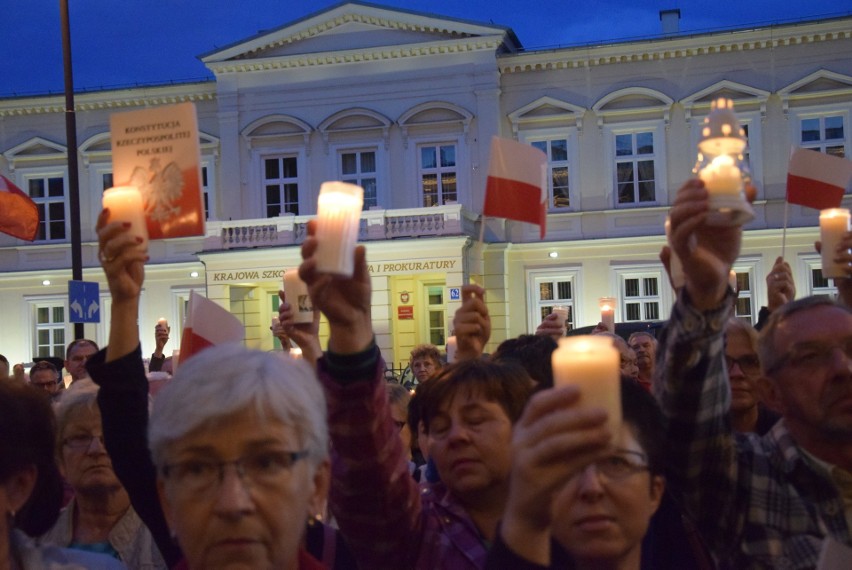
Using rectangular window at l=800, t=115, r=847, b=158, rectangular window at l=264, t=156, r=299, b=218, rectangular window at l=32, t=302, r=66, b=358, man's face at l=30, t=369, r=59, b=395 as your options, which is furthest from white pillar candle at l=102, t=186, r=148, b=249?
rectangular window at l=32, t=302, r=66, b=358

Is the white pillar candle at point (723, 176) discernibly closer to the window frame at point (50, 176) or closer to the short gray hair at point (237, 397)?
the short gray hair at point (237, 397)

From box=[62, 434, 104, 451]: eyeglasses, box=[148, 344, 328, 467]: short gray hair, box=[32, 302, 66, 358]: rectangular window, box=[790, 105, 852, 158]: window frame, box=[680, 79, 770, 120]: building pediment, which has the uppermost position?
box=[680, 79, 770, 120]: building pediment

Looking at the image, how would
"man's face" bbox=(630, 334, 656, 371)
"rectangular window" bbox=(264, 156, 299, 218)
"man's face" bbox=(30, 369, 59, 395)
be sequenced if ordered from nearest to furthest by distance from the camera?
"man's face" bbox=(630, 334, 656, 371) < "man's face" bbox=(30, 369, 59, 395) < "rectangular window" bbox=(264, 156, 299, 218)

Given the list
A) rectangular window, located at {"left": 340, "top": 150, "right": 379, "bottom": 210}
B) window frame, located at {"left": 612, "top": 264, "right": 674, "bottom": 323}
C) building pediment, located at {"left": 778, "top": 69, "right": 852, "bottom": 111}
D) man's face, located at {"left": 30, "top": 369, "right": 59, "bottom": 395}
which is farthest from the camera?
rectangular window, located at {"left": 340, "top": 150, "right": 379, "bottom": 210}

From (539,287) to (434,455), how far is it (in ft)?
70.6

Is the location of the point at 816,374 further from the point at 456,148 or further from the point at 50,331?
the point at 50,331

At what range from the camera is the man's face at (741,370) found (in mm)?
4266

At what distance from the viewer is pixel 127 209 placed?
2.87 m

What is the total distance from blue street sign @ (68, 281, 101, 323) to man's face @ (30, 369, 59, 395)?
110 inches

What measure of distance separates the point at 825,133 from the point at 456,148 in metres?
8.83

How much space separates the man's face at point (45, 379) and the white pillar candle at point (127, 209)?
6.43 metres

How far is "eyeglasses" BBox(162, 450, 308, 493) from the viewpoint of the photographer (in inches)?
84.6

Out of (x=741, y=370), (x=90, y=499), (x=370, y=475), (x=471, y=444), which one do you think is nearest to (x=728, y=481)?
(x=471, y=444)

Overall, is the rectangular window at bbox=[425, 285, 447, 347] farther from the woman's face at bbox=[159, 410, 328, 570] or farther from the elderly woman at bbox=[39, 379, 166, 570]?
the woman's face at bbox=[159, 410, 328, 570]
